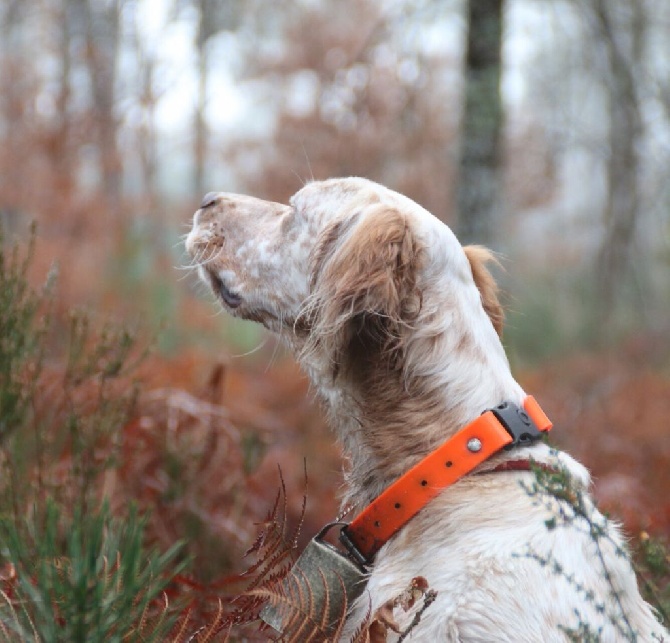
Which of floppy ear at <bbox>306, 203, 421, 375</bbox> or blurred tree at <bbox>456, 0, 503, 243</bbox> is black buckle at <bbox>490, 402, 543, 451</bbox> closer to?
floppy ear at <bbox>306, 203, 421, 375</bbox>

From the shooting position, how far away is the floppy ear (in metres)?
2.18

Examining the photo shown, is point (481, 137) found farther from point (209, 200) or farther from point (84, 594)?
point (84, 594)

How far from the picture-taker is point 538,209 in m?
20.3

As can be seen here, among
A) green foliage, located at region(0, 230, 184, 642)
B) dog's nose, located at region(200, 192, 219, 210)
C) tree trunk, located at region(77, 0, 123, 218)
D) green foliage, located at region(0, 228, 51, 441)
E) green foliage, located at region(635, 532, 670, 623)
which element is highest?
tree trunk, located at region(77, 0, 123, 218)

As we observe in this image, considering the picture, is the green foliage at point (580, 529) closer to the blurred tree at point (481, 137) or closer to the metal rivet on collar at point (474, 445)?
the metal rivet on collar at point (474, 445)

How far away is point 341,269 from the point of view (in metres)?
2.26

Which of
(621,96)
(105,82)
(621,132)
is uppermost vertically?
(105,82)

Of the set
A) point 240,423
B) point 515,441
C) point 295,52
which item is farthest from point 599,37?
point 295,52

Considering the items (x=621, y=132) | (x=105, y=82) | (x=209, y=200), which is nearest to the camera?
(x=209, y=200)

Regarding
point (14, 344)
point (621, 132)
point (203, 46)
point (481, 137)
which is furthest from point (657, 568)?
point (203, 46)

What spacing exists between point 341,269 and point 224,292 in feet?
1.96

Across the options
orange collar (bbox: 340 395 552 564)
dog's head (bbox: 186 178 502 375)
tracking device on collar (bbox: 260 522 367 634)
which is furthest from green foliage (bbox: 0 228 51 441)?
orange collar (bbox: 340 395 552 564)

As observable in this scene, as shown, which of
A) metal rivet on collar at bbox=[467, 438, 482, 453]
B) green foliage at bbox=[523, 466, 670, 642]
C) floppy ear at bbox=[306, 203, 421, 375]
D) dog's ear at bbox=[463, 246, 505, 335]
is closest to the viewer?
green foliage at bbox=[523, 466, 670, 642]

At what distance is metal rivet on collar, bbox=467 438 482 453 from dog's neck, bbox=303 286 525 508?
0.45 feet
